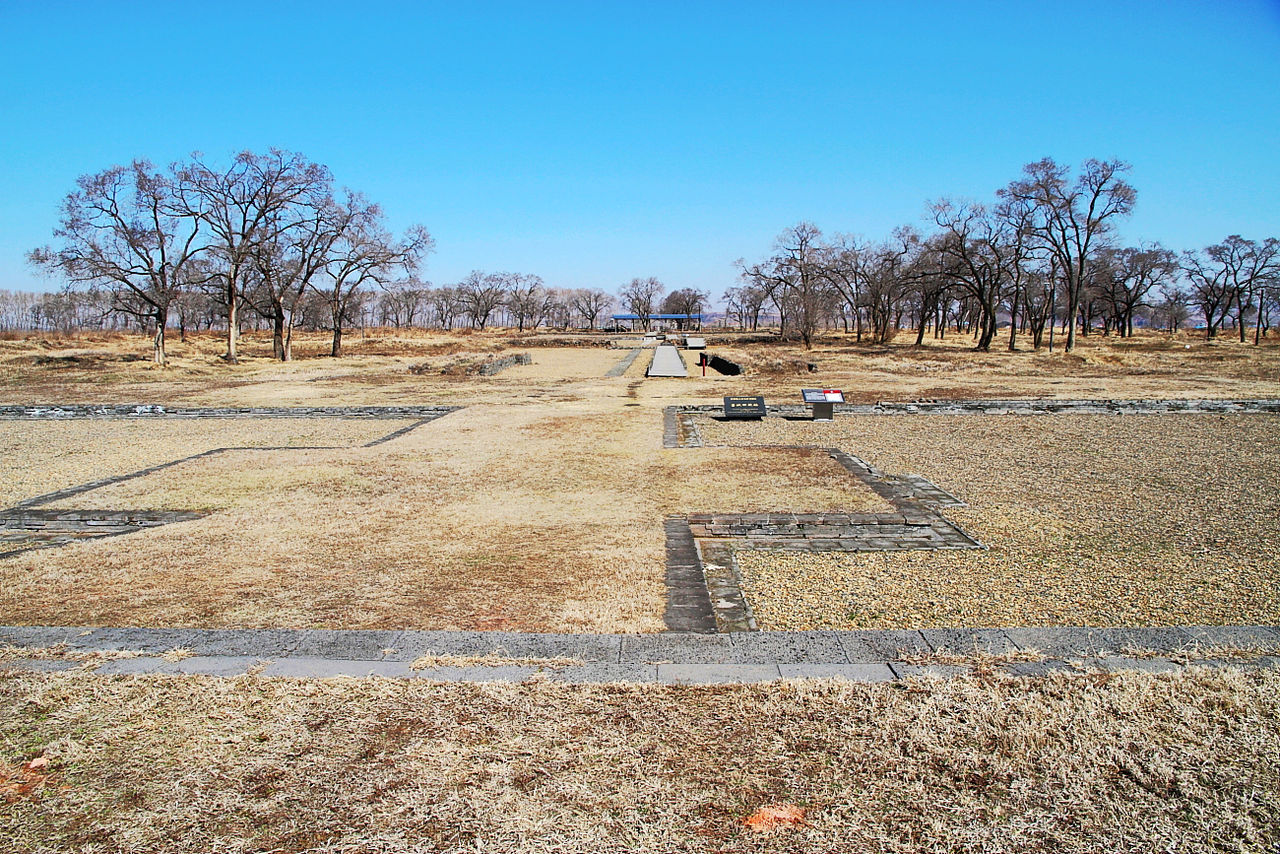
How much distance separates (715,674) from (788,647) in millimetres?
460

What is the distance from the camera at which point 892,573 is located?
4691 mm

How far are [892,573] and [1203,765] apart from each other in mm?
2190

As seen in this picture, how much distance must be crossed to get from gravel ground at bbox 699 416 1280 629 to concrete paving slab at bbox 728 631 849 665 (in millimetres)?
206

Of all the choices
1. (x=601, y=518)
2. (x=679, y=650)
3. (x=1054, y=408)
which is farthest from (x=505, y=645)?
(x=1054, y=408)

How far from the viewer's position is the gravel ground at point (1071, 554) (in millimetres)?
4016

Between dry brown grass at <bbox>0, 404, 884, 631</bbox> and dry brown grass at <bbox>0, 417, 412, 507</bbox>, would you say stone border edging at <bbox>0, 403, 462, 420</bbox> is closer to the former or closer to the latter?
dry brown grass at <bbox>0, 417, 412, 507</bbox>

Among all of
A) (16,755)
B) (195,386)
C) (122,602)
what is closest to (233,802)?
(16,755)

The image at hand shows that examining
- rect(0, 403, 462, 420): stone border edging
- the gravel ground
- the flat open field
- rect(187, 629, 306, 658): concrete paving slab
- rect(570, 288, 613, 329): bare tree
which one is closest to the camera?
rect(187, 629, 306, 658): concrete paving slab

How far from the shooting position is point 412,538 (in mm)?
5586

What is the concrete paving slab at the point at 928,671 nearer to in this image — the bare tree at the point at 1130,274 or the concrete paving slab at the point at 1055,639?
the concrete paving slab at the point at 1055,639

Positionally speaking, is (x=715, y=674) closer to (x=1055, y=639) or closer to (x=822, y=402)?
(x=1055, y=639)

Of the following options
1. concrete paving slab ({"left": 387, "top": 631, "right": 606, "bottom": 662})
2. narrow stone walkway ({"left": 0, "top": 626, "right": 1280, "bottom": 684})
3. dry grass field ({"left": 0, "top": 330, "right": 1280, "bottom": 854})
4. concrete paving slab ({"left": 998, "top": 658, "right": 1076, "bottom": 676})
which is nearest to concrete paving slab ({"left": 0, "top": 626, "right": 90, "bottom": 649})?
narrow stone walkway ({"left": 0, "top": 626, "right": 1280, "bottom": 684})

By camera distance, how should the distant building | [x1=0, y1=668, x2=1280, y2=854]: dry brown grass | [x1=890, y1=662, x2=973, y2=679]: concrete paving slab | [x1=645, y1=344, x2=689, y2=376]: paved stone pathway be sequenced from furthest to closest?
the distant building → [x1=645, y1=344, x2=689, y2=376]: paved stone pathway → [x1=890, y1=662, x2=973, y2=679]: concrete paving slab → [x1=0, y1=668, x2=1280, y2=854]: dry brown grass

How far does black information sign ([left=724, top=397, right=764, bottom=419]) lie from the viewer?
12.1 meters
